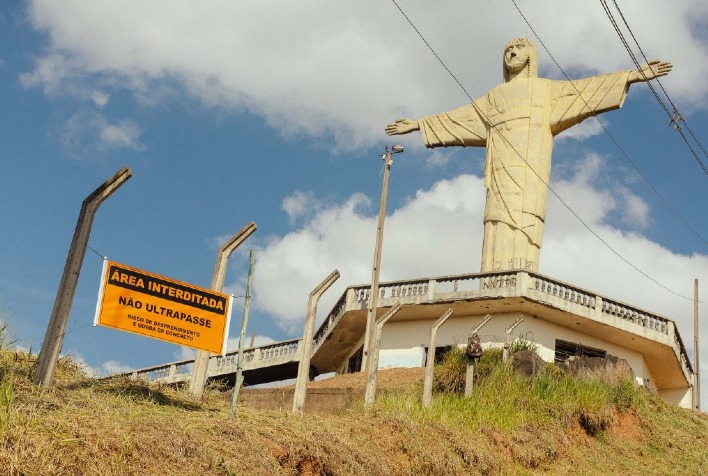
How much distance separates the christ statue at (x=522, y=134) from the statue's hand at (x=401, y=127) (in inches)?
56.4

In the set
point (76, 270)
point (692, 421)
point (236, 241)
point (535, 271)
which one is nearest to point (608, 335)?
point (535, 271)

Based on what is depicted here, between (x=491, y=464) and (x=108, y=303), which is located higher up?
(x=108, y=303)

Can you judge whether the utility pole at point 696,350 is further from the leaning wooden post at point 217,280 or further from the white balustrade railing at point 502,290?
the leaning wooden post at point 217,280

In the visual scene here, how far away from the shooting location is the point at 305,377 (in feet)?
41.8

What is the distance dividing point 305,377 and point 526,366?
6912mm

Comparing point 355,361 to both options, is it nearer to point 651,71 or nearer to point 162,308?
point 651,71

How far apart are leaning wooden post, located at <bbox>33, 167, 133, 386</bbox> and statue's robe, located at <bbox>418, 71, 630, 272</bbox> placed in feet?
54.2

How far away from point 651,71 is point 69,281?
18.4 metres

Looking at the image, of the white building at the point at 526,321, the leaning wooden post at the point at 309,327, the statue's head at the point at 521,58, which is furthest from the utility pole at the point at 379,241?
the leaning wooden post at the point at 309,327

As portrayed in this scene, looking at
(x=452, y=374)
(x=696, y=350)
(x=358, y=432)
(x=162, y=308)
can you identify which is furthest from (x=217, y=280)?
(x=696, y=350)

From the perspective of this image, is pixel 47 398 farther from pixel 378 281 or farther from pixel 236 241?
pixel 378 281

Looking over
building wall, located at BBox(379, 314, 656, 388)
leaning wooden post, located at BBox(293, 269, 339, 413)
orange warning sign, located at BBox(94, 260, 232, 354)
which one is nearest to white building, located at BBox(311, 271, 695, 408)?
building wall, located at BBox(379, 314, 656, 388)

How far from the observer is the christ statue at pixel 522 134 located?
2617cm

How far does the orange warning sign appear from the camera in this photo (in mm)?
10453
